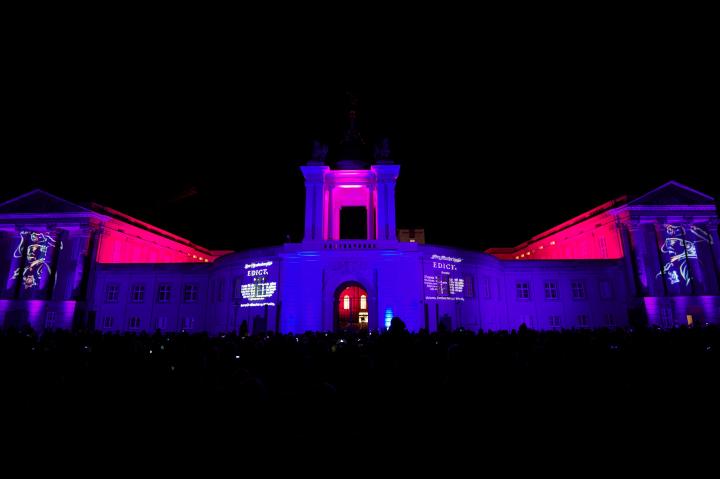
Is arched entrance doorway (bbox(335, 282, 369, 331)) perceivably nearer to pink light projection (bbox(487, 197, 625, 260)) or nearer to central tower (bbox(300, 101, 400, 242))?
central tower (bbox(300, 101, 400, 242))

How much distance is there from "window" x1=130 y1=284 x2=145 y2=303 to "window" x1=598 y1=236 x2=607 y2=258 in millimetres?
47824

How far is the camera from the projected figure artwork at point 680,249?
37.1 meters

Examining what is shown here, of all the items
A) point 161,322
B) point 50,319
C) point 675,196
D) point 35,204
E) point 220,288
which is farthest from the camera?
point 35,204

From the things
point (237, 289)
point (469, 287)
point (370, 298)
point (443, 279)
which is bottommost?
point (370, 298)

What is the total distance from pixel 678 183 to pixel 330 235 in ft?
117

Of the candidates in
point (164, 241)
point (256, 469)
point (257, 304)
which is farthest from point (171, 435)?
point (164, 241)

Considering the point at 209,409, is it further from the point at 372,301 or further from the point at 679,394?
the point at 372,301

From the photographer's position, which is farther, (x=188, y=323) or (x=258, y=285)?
(x=188, y=323)

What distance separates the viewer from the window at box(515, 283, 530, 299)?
124 feet

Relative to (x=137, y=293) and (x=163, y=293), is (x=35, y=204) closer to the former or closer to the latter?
(x=137, y=293)

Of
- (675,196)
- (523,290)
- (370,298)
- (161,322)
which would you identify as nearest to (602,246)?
(675,196)

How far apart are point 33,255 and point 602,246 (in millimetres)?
59712

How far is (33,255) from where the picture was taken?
39094 mm

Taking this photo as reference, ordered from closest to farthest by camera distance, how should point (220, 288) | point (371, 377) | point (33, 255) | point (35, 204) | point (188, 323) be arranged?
1. point (371, 377)
2. point (220, 288)
3. point (188, 323)
4. point (33, 255)
5. point (35, 204)
